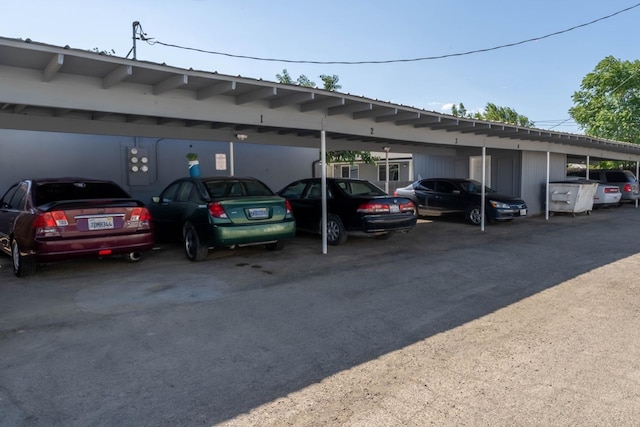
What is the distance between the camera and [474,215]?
1358 centimetres

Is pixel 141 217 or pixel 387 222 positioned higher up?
pixel 141 217

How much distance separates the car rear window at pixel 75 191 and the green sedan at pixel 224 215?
1092 mm

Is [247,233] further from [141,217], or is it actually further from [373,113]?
[373,113]

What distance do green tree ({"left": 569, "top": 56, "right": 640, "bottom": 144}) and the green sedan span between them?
2986 cm

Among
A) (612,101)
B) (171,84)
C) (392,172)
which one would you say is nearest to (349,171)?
(392,172)

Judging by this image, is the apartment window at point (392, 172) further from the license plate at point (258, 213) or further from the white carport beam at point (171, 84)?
the white carport beam at point (171, 84)

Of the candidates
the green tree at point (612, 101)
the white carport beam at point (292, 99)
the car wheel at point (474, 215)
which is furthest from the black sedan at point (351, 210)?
the green tree at point (612, 101)

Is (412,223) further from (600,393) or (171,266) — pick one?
(600,393)

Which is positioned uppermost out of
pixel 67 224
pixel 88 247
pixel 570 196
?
pixel 67 224

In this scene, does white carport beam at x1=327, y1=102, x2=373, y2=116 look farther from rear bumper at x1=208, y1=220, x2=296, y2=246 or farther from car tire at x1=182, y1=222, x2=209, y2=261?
car tire at x1=182, y1=222, x2=209, y2=261

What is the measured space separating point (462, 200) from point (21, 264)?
11.3m

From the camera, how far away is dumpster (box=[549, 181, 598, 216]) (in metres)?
16.0

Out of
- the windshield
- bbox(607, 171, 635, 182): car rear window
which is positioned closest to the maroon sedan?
the windshield

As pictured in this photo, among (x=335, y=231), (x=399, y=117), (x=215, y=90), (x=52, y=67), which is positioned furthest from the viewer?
(x=399, y=117)
